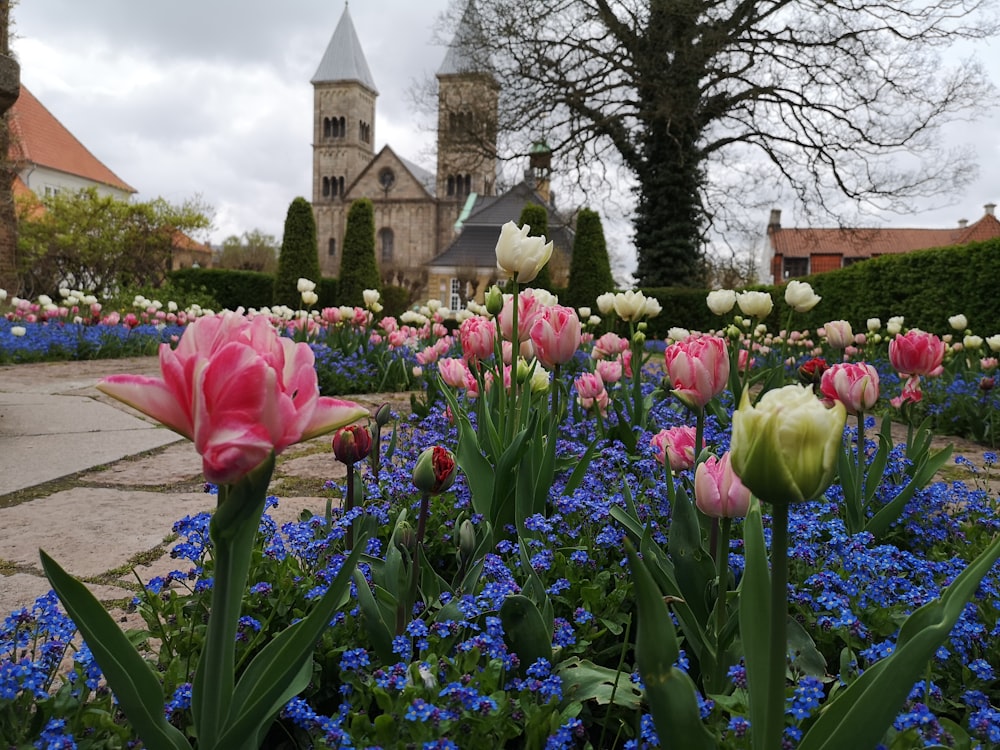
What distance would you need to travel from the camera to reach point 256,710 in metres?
0.79

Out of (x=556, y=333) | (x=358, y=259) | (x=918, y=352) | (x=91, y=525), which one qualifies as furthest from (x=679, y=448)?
(x=358, y=259)

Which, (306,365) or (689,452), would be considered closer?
(306,365)

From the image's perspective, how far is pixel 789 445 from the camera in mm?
670

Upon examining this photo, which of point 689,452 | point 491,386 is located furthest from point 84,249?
point 689,452

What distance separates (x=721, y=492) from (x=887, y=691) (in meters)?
0.47

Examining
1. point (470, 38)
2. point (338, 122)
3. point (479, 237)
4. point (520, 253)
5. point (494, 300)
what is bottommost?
point (494, 300)

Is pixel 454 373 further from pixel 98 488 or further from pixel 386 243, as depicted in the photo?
pixel 386 243

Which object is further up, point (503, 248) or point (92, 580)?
point (503, 248)

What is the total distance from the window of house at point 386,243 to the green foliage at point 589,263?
3956cm

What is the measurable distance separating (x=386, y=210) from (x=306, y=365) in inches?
2174

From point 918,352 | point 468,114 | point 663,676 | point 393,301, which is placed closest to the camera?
point 663,676

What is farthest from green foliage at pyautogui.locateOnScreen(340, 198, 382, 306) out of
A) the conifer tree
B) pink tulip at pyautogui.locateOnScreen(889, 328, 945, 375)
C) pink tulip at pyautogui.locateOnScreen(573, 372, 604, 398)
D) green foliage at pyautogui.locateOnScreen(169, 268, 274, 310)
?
pink tulip at pyautogui.locateOnScreen(889, 328, 945, 375)

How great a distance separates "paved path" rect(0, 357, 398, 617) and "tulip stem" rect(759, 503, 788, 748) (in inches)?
57.2

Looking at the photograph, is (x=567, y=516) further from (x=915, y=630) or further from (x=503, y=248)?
(x=915, y=630)
